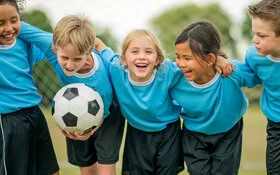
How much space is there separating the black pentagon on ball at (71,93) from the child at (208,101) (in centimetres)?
77

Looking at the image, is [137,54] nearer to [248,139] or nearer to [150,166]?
[150,166]

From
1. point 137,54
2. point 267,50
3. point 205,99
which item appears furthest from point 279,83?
point 137,54

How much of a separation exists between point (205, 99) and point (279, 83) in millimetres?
561

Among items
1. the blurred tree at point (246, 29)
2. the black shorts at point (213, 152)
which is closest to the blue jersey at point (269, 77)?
the black shorts at point (213, 152)

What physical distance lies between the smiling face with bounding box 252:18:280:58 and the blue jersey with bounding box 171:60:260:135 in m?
0.27

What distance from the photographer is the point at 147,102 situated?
4.32 metres

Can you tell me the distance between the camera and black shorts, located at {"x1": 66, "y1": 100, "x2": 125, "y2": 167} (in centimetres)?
453

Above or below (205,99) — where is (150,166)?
below

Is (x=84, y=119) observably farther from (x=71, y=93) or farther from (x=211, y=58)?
(x=211, y=58)

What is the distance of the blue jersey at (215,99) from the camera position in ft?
14.0

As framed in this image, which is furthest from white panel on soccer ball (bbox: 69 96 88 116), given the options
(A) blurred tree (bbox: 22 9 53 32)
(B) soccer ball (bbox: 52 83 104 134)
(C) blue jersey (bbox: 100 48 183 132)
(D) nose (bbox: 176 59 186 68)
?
(A) blurred tree (bbox: 22 9 53 32)

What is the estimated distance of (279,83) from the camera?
4164mm

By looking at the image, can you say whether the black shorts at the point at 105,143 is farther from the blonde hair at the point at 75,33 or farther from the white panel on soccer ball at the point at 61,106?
the blonde hair at the point at 75,33

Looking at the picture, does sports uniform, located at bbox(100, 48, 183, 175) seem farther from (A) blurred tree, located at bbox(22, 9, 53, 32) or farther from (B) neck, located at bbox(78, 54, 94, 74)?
(A) blurred tree, located at bbox(22, 9, 53, 32)
